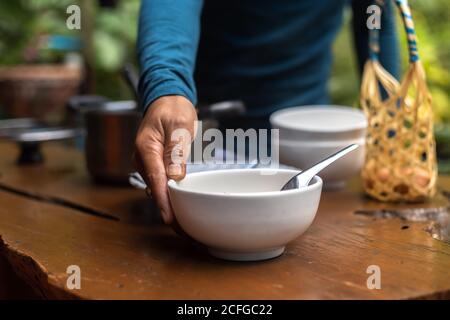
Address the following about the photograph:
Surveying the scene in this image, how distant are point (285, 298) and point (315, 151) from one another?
1.89 feet

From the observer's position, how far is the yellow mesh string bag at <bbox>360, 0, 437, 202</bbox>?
1.28 meters

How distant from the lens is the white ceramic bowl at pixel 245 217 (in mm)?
896

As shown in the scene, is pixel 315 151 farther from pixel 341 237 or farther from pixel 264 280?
pixel 264 280

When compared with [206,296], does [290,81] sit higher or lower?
higher

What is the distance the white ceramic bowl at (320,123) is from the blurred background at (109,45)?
1.67 meters

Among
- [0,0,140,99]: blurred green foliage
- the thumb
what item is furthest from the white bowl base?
[0,0,140,99]: blurred green foliage

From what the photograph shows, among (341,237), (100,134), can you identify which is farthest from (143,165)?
(100,134)

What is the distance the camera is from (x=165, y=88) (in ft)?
3.68

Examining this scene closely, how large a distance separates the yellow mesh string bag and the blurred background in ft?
5.92

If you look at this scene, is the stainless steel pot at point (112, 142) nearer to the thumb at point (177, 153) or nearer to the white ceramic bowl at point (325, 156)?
the white ceramic bowl at point (325, 156)

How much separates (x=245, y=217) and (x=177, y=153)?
19 centimetres

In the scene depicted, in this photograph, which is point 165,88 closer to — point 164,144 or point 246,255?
point 164,144

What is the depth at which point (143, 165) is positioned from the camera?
3.51 ft

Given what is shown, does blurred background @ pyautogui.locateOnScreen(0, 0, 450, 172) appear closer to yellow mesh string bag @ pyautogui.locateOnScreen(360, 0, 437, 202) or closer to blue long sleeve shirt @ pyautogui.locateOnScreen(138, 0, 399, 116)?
blue long sleeve shirt @ pyautogui.locateOnScreen(138, 0, 399, 116)
